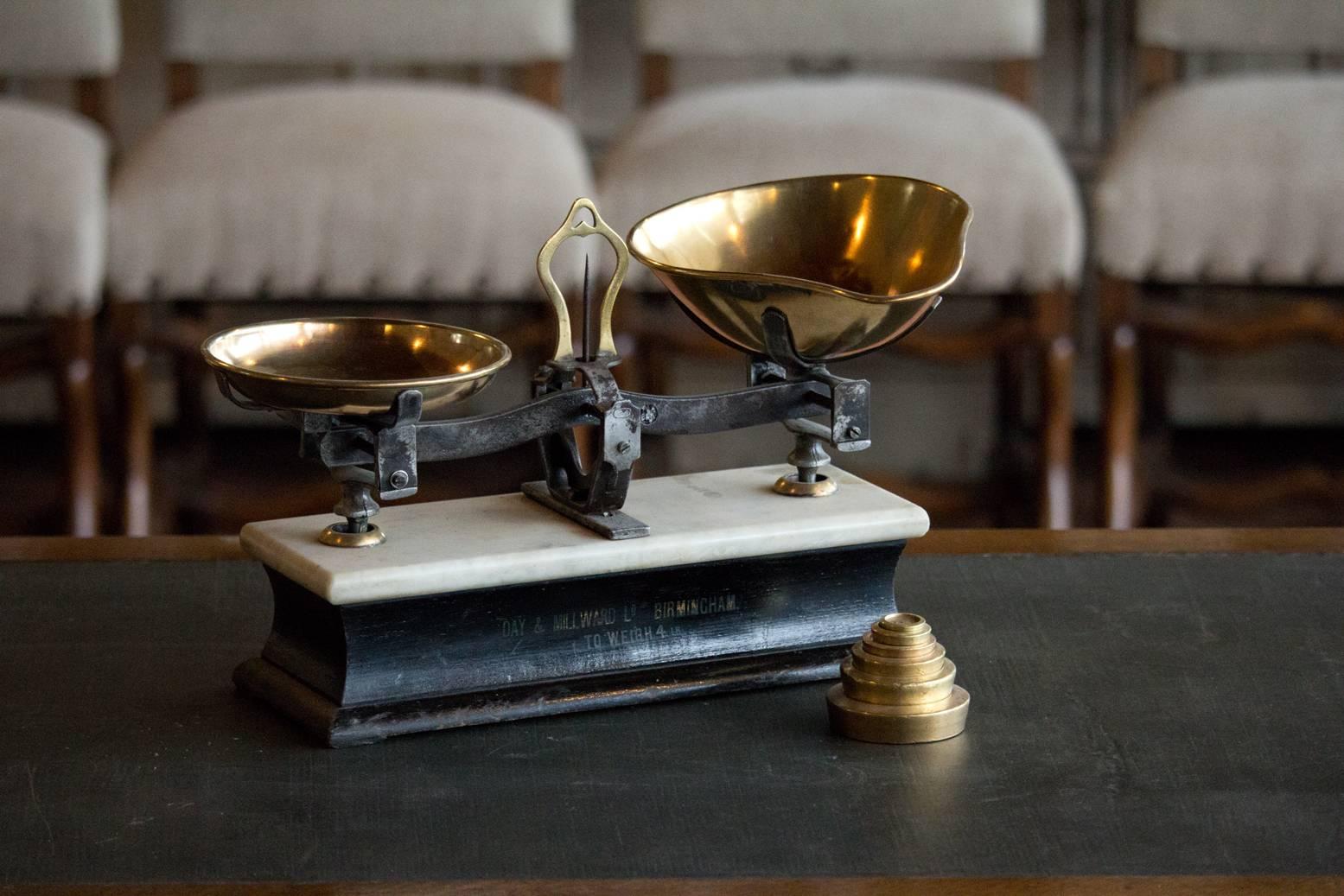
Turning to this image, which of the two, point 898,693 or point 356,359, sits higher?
point 356,359

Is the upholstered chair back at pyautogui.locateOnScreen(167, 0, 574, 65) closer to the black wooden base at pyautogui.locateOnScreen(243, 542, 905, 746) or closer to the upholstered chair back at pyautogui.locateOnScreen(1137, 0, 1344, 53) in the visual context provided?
the upholstered chair back at pyautogui.locateOnScreen(1137, 0, 1344, 53)

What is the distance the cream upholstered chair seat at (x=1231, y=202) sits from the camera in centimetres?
167

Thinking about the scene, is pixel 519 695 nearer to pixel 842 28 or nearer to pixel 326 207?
pixel 326 207

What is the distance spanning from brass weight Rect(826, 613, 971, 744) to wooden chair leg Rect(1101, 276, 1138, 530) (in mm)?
→ 1016

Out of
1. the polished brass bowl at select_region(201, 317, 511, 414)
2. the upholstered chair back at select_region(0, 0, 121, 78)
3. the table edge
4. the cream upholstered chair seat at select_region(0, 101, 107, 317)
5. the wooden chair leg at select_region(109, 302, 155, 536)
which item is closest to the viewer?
the table edge

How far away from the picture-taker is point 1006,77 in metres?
1.95

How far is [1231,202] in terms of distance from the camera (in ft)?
5.49

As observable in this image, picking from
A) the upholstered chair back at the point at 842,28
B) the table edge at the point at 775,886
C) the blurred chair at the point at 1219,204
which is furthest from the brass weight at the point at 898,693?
the upholstered chair back at the point at 842,28

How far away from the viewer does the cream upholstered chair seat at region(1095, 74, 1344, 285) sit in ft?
5.47

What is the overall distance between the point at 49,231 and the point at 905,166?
2.47 ft

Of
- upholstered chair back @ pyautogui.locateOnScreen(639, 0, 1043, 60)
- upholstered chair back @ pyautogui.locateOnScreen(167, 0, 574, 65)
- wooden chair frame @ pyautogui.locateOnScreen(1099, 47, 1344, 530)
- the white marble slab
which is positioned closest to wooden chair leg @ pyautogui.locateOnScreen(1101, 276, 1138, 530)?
wooden chair frame @ pyautogui.locateOnScreen(1099, 47, 1344, 530)

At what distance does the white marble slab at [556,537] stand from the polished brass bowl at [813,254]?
2.9 inches

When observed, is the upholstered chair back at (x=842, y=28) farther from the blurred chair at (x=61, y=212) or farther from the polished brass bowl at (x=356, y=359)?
the polished brass bowl at (x=356, y=359)

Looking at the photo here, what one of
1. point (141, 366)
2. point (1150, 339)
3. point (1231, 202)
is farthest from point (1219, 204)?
point (141, 366)
